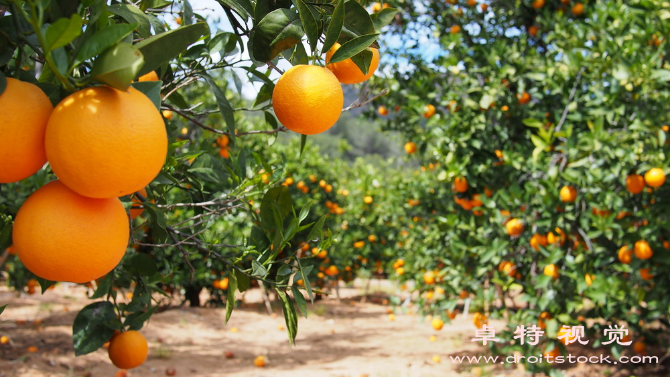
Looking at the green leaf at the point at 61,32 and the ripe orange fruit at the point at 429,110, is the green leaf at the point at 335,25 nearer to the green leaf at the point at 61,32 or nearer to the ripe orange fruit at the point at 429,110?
the green leaf at the point at 61,32

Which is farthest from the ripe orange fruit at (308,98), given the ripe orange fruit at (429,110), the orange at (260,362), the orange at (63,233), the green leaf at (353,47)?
the orange at (260,362)

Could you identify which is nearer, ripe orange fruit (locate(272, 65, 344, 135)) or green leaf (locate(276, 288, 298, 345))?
ripe orange fruit (locate(272, 65, 344, 135))

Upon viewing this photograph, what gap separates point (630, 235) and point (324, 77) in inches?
106

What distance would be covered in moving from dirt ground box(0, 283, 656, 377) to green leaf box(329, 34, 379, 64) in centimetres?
256

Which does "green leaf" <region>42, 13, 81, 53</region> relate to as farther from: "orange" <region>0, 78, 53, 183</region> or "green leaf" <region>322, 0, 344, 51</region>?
"green leaf" <region>322, 0, 344, 51</region>

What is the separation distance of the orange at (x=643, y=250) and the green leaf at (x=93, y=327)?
273 centimetres

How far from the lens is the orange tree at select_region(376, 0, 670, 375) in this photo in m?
2.76

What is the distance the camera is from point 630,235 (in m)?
2.76

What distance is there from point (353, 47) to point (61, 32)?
16.9 inches

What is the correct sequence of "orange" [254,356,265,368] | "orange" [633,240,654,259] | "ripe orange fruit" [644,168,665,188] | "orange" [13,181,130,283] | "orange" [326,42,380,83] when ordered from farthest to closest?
"orange" [254,356,265,368] → "orange" [633,240,654,259] → "ripe orange fruit" [644,168,665,188] → "orange" [326,42,380,83] → "orange" [13,181,130,283]

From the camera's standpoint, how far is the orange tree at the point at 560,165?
9.05 ft

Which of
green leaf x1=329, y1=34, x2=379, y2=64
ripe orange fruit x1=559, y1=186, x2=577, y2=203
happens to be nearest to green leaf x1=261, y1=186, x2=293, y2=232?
green leaf x1=329, y1=34, x2=379, y2=64

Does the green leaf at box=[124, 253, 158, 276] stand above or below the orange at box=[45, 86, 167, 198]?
below

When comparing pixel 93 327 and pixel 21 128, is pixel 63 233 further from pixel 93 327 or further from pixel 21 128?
pixel 93 327
